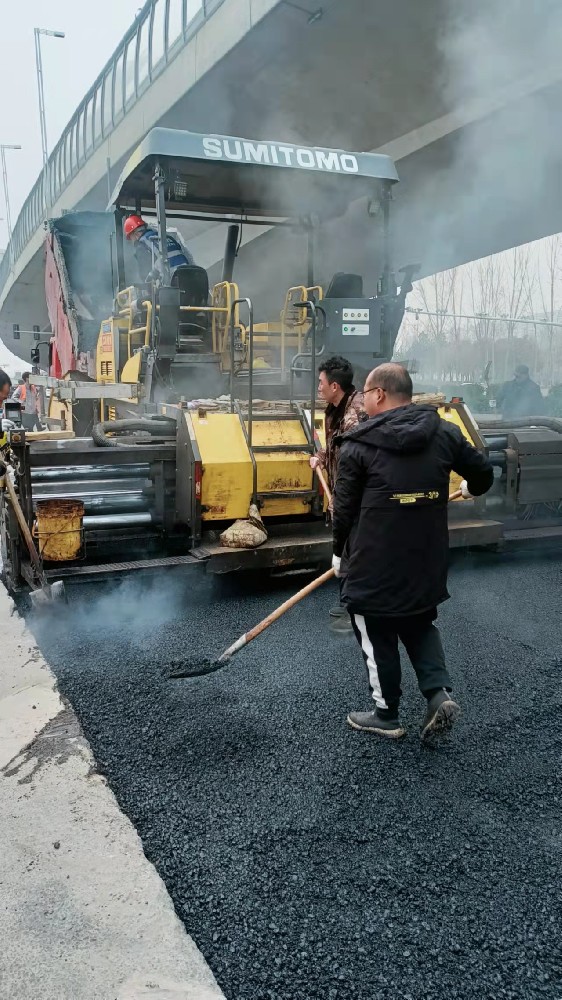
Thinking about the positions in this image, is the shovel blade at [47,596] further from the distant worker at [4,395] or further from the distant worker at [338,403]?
the distant worker at [338,403]

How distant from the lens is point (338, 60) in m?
8.35

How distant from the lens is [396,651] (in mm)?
2736

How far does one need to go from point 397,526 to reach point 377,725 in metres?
0.79

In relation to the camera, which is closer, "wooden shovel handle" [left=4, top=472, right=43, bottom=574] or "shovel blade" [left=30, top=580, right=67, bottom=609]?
"shovel blade" [left=30, top=580, right=67, bottom=609]

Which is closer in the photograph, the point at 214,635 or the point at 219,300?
the point at 214,635

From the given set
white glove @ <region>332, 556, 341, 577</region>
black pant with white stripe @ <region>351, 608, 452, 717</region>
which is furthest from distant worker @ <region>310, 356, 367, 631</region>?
black pant with white stripe @ <region>351, 608, 452, 717</region>

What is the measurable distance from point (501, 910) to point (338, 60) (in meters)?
8.85

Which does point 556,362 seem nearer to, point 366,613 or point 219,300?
point 219,300

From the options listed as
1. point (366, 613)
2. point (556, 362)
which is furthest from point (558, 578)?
point (556, 362)

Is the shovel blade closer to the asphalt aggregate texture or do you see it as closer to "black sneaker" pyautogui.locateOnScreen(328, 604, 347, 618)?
the asphalt aggregate texture

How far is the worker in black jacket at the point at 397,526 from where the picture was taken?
257 centimetres

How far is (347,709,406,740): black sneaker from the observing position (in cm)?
277

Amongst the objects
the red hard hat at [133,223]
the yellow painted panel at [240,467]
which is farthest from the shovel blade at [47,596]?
the red hard hat at [133,223]

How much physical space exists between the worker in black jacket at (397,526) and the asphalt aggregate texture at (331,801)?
1.01 feet
